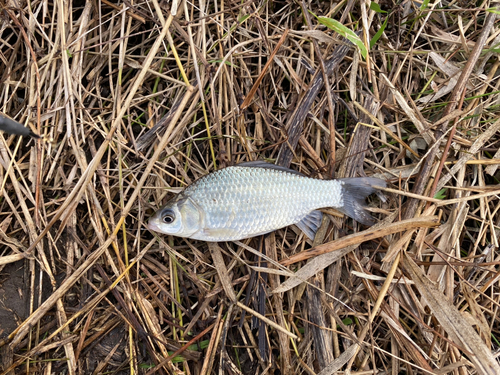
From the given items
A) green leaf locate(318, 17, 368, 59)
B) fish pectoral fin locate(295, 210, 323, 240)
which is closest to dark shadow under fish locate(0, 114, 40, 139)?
fish pectoral fin locate(295, 210, 323, 240)

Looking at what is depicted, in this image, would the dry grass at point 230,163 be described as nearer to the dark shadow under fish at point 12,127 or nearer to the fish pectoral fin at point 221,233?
the fish pectoral fin at point 221,233

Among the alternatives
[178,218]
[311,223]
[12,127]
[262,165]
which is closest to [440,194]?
[311,223]

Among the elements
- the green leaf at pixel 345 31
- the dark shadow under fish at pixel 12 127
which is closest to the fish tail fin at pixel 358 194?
the green leaf at pixel 345 31

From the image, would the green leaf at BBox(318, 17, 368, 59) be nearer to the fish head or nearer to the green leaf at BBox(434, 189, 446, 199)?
the green leaf at BBox(434, 189, 446, 199)

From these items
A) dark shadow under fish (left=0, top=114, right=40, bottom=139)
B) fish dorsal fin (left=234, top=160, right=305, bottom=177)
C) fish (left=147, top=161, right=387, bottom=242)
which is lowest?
fish (left=147, top=161, right=387, bottom=242)

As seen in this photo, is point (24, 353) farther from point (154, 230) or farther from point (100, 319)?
point (154, 230)

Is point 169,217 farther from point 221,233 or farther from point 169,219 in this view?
point 221,233
